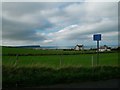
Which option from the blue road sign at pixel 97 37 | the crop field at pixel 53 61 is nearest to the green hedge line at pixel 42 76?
the crop field at pixel 53 61

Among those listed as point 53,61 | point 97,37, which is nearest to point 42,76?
point 97,37

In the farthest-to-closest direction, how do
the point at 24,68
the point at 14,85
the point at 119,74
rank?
the point at 119,74
the point at 24,68
the point at 14,85

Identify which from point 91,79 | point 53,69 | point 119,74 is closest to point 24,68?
point 53,69

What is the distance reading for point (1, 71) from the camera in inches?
464

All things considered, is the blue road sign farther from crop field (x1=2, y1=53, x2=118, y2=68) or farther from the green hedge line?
crop field (x1=2, y1=53, x2=118, y2=68)

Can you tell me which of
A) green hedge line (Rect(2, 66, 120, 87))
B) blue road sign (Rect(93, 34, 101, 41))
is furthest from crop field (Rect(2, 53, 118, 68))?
blue road sign (Rect(93, 34, 101, 41))

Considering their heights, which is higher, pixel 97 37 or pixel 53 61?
pixel 97 37

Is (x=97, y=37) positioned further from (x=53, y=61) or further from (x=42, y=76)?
(x=53, y=61)

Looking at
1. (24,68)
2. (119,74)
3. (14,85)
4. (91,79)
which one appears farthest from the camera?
(119,74)

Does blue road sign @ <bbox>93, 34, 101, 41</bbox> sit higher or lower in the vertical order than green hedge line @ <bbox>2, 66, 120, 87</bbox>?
higher

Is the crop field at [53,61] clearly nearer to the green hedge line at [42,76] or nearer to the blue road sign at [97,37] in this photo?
the green hedge line at [42,76]

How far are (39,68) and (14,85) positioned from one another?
12.9ft

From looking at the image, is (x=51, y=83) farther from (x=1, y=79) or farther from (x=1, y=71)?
(x=1, y=71)

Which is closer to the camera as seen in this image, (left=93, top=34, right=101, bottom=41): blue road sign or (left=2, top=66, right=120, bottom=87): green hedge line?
(left=2, top=66, right=120, bottom=87): green hedge line
